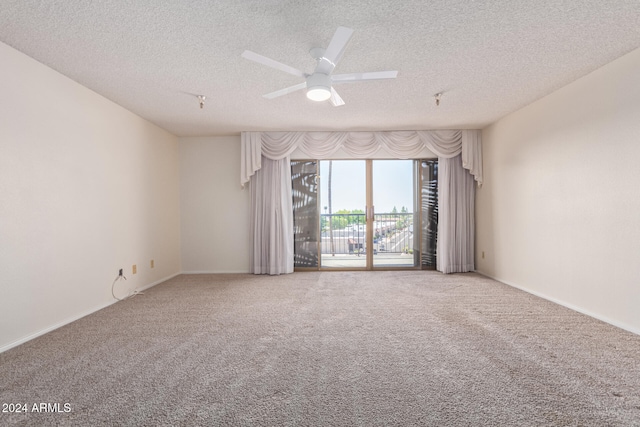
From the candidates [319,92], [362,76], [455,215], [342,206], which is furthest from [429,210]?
[319,92]

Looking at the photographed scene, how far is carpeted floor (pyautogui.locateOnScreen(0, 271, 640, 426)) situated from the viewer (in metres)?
1.46

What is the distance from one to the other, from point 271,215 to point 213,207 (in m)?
1.04

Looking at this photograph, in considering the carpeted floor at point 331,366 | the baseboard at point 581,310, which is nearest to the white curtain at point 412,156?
the baseboard at point 581,310

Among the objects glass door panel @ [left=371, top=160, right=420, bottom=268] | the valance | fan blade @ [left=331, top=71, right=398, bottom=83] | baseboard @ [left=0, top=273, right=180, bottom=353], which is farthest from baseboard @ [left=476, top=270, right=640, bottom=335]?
baseboard @ [left=0, top=273, right=180, bottom=353]

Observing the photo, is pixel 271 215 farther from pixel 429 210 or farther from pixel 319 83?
pixel 319 83

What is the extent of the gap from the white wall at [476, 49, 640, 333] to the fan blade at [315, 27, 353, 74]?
248cm

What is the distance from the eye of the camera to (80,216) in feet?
9.46

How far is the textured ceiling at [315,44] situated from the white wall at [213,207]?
142cm

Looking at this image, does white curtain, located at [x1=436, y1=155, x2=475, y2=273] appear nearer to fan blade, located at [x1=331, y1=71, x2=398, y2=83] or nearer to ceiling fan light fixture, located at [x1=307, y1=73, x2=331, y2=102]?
fan blade, located at [x1=331, y1=71, x2=398, y2=83]

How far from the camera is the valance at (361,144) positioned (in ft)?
15.2

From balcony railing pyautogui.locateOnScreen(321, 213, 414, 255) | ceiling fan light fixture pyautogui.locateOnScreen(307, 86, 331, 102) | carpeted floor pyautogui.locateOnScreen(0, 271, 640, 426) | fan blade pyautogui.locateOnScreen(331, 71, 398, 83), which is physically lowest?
carpeted floor pyautogui.locateOnScreen(0, 271, 640, 426)

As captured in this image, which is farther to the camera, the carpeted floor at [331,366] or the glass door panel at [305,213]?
the glass door panel at [305,213]

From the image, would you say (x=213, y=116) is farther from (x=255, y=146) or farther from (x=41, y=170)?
(x=41, y=170)

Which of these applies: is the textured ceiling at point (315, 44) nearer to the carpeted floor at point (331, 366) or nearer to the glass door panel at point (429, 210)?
the glass door panel at point (429, 210)
